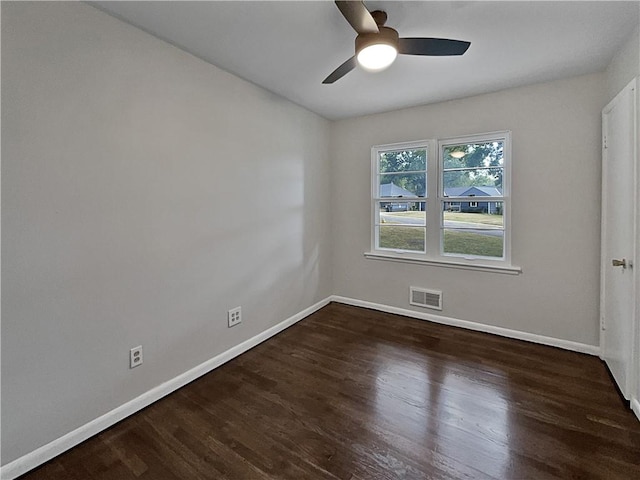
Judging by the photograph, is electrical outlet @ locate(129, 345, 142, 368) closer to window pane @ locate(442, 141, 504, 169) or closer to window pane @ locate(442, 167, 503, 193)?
window pane @ locate(442, 167, 503, 193)

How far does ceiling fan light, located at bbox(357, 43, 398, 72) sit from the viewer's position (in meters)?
1.67

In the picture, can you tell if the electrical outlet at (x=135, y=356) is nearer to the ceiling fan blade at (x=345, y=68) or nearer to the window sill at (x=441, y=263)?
the ceiling fan blade at (x=345, y=68)

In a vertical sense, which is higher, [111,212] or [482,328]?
[111,212]

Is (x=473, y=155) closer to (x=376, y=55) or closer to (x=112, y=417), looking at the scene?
(x=376, y=55)

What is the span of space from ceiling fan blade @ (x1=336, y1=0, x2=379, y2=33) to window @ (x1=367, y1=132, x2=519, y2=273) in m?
2.06

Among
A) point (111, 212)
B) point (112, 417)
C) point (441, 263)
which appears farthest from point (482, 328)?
point (111, 212)

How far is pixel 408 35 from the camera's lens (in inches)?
80.7

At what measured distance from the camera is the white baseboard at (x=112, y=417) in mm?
1532

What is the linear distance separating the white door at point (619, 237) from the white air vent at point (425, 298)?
137cm

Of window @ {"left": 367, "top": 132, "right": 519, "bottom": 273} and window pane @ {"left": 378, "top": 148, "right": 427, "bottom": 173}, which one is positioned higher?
window pane @ {"left": 378, "top": 148, "right": 427, "bottom": 173}

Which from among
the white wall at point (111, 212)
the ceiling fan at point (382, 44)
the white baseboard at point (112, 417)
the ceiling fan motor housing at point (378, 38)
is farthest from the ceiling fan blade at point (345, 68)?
the white baseboard at point (112, 417)

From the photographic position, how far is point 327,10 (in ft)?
5.82

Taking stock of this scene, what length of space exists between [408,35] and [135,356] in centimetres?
284

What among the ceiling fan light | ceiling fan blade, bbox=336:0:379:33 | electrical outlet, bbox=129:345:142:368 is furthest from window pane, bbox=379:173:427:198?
electrical outlet, bbox=129:345:142:368
